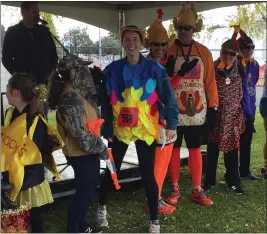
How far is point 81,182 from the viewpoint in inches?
98.4

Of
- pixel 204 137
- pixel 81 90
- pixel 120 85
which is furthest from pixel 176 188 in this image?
pixel 81 90

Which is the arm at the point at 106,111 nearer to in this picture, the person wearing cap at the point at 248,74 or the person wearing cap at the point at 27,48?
Result: the person wearing cap at the point at 27,48

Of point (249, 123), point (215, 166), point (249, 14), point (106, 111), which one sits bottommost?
point (215, 166)

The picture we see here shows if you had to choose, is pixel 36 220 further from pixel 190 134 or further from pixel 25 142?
pixel 190 134

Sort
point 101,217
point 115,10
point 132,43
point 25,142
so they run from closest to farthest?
point 25,142 → point 132,43 → point 101,217 → point 115,10

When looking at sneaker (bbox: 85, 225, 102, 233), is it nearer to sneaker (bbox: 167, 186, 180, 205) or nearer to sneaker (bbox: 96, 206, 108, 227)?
sneaker (bbox: 96, 206, 108, 227)

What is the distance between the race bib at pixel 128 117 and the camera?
272 cm

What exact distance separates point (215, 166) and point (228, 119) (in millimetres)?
502

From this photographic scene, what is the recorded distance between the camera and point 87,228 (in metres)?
2.87

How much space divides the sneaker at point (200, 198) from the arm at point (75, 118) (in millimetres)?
1506

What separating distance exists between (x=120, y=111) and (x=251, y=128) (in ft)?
6.55

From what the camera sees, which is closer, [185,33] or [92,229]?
[92,229]

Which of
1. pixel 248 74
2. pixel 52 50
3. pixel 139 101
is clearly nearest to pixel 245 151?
pixel 248 74

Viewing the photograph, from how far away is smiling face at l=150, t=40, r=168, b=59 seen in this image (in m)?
3.20
